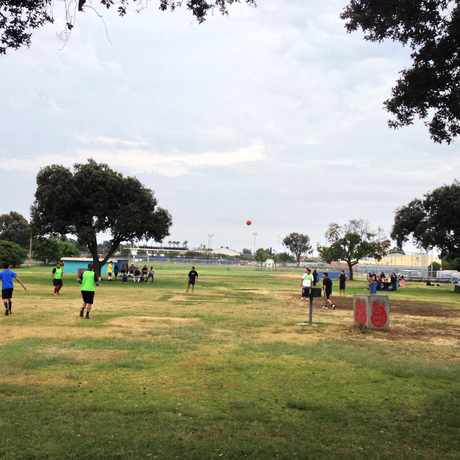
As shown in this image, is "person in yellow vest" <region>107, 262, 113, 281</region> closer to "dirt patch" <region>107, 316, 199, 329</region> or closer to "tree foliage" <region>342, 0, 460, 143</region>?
"dirt patch" <region>107, 316, 199, 329</region>

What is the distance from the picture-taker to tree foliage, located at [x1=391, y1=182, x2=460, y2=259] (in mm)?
46719

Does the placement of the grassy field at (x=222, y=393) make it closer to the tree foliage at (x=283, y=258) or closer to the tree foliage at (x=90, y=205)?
the tree foliage at (x=90, y=205)

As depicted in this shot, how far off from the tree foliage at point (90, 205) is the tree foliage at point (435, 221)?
2658 cm

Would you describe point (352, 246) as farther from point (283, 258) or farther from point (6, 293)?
point (283, 258)

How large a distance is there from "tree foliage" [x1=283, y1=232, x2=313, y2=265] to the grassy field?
587 ft

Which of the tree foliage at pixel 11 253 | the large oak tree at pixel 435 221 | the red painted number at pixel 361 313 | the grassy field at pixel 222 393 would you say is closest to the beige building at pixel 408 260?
the large oak tree at pixel 435 221

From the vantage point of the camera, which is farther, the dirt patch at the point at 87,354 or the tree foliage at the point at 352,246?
the tree foliage at the point at 352,246

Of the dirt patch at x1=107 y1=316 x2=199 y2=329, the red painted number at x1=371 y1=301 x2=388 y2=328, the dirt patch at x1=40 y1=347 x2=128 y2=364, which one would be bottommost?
the dirt patch at x1=107 y1=316 x2=199 y2=329

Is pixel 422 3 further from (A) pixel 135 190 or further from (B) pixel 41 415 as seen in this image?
(A) pixel 135 190

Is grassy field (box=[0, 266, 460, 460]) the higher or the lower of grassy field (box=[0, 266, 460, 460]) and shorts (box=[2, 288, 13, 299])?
the lower

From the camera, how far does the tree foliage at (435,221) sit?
153 ft

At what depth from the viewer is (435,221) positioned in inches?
1886

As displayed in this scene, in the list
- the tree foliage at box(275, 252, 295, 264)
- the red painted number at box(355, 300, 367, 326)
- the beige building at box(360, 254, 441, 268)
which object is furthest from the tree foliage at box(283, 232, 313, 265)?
the red painted number at box(355, 300, 367, 326)

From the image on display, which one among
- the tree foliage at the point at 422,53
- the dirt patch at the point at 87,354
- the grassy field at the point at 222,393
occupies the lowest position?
the dirt patch at the point at 87,354
